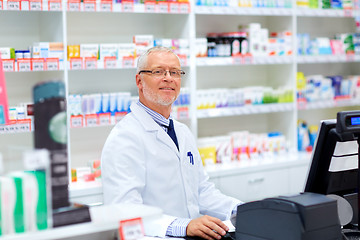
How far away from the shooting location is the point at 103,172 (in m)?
2.56

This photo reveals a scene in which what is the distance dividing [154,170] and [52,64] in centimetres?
167

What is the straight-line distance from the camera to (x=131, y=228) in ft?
4.90

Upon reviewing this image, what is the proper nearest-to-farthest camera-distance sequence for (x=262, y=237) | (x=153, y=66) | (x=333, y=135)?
(x=262, y=237)
(x=333, y=135)
(x=153, y=66)

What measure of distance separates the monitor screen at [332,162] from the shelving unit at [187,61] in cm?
237

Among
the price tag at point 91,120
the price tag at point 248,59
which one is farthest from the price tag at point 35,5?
the price tag at point 248,59

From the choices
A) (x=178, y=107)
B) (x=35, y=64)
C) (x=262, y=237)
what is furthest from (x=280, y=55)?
(x=262, y=237)

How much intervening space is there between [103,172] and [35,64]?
1.63m

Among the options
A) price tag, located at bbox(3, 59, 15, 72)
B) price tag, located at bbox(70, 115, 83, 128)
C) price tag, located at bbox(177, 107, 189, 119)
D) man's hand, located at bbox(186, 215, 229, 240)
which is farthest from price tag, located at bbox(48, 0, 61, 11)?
man's hand, located at bbox(186, 215, 229, 240)

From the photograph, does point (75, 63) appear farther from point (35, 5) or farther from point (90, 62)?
point (35, 5)

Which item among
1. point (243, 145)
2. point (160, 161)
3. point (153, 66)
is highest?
point (153, 66)

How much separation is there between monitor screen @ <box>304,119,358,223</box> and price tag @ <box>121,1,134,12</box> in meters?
2.53

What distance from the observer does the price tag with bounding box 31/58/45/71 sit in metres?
3.88

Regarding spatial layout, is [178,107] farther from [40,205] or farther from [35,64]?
[40,205]

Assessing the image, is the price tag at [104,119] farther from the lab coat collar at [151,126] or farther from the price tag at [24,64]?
the lab coat collar at [151,126]
